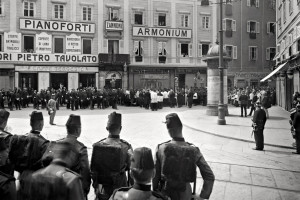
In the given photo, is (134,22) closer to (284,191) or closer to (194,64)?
(194,64)

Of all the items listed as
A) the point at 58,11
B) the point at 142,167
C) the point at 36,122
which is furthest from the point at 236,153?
the point at 58,11

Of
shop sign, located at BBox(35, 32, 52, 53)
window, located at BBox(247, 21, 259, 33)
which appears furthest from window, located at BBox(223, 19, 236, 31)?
shop sign, located at BBox(35, 32, 52, 53)

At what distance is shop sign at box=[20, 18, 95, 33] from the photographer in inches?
1264

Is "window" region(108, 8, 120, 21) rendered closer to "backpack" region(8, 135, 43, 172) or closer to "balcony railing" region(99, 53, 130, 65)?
"balcony railing" region(99, 53, 130, 65)

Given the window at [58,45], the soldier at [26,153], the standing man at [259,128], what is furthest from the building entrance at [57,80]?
the soldier at [26,153]

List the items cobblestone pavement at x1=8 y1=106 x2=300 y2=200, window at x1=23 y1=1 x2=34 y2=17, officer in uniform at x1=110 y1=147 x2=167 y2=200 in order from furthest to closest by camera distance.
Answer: window at x1=23 y1=1 x2=34 y2=17, cobblestone pavement at x1=8 y1=106 x2=300 y2=200, officer in uniform at x1=110 y1=147 x2=167 y2=200

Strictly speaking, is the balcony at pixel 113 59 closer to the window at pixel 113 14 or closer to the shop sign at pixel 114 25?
the shop sign at pixel 114 25

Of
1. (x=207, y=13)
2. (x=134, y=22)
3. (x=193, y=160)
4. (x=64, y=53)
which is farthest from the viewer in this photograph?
(x=207, y=13)

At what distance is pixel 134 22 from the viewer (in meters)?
36.0

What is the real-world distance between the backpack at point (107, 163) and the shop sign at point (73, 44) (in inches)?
1209

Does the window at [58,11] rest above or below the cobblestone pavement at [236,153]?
above

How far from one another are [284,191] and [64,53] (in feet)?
97.6

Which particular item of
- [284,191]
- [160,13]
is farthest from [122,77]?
[284,191]

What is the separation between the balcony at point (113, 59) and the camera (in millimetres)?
34281
